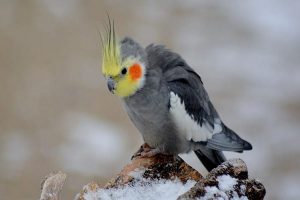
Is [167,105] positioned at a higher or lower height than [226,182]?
higher

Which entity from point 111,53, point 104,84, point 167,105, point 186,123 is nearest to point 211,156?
point 186,123

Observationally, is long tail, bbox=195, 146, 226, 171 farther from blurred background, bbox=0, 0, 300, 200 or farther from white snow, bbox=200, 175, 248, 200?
blurred background, bbox=0, 0, 300, 200

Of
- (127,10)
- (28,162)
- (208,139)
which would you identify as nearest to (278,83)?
(127,10)

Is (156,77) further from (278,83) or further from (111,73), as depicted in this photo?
(278,83)

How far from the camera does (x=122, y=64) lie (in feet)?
10.0

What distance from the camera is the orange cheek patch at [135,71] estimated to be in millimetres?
3114

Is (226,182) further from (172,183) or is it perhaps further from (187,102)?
(187,102)

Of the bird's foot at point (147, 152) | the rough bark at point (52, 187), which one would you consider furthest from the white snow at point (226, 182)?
the bird's foot at point (147, 152)

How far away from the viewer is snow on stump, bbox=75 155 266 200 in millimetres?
2117

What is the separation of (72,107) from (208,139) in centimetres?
→ 305

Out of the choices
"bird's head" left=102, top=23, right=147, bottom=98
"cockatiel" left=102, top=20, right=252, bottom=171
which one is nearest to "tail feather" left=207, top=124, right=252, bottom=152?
"cockatiel" left=102, top=20, right=252, bottom=171

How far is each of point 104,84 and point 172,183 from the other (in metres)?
3.86

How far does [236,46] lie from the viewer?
23.0ft

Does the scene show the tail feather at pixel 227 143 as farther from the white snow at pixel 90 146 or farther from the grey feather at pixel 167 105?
the white snow at pixel 90 146
